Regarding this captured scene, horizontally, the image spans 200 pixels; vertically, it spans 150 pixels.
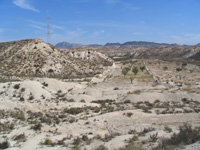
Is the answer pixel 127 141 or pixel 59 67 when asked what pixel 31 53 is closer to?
pixel 59 67

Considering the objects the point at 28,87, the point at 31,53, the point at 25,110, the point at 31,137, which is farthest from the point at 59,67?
the point at 31,137

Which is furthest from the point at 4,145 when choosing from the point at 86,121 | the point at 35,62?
the point at 35,62

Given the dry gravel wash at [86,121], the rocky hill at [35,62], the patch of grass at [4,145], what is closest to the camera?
the patch of grass at [4,145]

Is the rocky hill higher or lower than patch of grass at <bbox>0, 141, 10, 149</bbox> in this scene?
higher

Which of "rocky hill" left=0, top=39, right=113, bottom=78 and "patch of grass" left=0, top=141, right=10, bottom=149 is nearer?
"patch of grass" left=0, top=141, right=10, bottom=149

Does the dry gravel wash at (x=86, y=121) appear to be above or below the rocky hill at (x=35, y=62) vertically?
below

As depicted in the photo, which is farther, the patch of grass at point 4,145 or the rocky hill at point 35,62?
the rocky hill at point 35,62

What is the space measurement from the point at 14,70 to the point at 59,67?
12217mm

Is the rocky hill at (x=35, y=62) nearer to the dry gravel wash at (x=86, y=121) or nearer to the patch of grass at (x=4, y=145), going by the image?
the dry gravel wash at (x=86, y=121)

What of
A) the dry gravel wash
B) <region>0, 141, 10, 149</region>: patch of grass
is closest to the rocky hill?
the dry gravel wash

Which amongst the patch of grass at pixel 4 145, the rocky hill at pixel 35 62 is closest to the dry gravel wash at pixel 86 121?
the patch of grass at pixel 4 145

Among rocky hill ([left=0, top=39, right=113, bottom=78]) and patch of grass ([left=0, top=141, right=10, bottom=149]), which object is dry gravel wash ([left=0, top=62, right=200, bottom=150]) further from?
rocky hill ([left=0, top=39, right=113, bottom=78])

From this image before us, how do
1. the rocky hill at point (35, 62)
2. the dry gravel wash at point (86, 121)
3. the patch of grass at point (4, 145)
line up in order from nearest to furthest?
1. the patch of grass at point (4, 145)
2. the dry gravel wash at point (86, 121)
3. the rocky hill at point (35, 62)

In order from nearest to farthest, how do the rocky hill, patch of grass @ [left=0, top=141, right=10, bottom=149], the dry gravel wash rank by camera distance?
patch of grass @ [left=0, top=141, right=10, bottom=149], the dry gravel wash, the rocky hill
